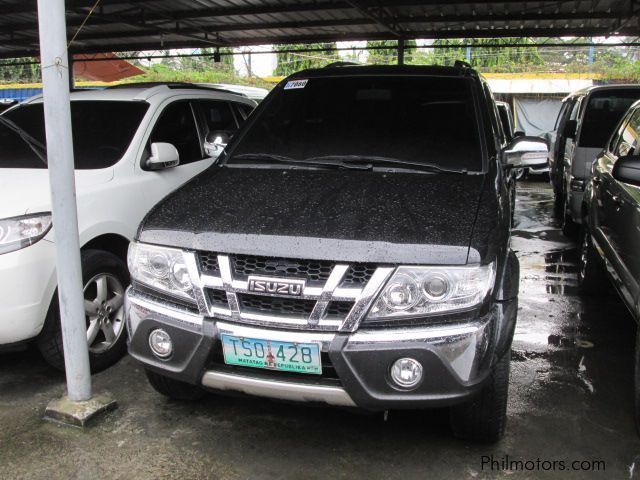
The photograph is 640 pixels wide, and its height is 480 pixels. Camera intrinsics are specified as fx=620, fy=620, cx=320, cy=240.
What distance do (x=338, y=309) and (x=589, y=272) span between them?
363cm

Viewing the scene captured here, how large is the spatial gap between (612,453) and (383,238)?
1606 millimetres

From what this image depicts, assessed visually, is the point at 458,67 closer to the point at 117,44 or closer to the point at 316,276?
the point at 316,276

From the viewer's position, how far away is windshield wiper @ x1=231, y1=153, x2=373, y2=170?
3.43 metres

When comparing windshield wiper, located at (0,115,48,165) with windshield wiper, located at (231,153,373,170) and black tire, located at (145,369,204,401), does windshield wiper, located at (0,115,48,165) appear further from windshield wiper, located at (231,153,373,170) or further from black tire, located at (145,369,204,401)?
black tire, located at (145,369,204,401)

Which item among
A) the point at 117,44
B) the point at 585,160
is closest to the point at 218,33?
the point at 117,44

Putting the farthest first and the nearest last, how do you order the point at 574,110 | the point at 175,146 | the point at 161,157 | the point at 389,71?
the point at 574,110 < the point at 175,146 < the point at 161,157 < the point at 389,71

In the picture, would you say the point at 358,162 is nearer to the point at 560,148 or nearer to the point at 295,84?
the point at 295,84

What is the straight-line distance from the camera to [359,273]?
2.52 meters

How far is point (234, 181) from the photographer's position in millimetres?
3344

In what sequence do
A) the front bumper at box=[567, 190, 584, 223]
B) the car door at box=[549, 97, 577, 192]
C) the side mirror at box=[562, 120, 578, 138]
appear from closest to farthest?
the front bumper at box=[567, 190, 584, 223] → the side mirror at box=[562, 120, 578, 138] → the car door at box=[549, 97, 577, 192]

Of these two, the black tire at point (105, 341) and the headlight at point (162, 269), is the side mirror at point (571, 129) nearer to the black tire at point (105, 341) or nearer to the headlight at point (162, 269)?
the black tire at point (105, 341)

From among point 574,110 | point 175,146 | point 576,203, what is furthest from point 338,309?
point 574,110

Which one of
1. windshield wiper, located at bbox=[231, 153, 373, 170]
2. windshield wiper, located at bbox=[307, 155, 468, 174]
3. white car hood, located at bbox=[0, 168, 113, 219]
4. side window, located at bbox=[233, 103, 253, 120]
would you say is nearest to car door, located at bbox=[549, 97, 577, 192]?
side window, located at bbox=[233, 103, 253, 120]

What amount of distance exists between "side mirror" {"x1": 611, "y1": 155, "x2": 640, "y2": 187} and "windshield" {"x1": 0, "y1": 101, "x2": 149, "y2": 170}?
3.14 meters
